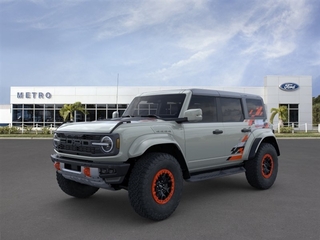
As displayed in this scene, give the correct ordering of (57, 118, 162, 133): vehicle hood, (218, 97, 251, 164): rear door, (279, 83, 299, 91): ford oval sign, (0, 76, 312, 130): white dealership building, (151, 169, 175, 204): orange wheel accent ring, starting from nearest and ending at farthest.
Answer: (57, 118, 162, 133): vehicle hood
(151, 169, 175, 204): orange wheel accent ring
(218, 97, 251, 164): rear door
(279, 83, 299, 91): ford oval sign
(0, 76, 312, 130): white dealership building

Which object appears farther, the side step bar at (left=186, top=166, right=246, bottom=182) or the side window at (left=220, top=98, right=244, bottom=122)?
the side window at (left=220, top=98, right=244, bottom=122)

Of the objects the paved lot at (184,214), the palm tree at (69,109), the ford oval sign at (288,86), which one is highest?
the ford oval sign at (288,86)

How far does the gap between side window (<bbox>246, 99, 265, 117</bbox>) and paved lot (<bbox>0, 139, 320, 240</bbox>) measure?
162cm

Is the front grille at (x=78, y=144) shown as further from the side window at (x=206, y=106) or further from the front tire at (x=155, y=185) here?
the side window at (x=206, y=106)

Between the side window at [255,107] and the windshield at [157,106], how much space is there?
6.32ft

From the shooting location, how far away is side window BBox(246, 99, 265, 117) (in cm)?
673

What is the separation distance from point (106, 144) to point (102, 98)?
1135 inches

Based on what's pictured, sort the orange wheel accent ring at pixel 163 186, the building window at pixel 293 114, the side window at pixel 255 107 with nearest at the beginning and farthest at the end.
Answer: the orange wheel accent ring at pixel 163 186 → the side window at pixel 255 107 → the building window at pixel 293 114

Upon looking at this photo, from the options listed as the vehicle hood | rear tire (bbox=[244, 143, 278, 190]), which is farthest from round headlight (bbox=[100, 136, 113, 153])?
rear tire (bbox=[244, 143, 278, 190])

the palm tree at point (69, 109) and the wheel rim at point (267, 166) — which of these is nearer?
the wheel rim at point (267, 166)

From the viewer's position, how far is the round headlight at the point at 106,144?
168 inches

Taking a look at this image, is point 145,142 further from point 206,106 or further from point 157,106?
point 206,106

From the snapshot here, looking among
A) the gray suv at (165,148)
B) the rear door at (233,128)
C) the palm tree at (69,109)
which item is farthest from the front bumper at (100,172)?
the palm tree at (69,109)

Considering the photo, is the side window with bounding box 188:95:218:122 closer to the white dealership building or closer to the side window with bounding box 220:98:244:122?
the side window with bounding box 220:98:244:122
